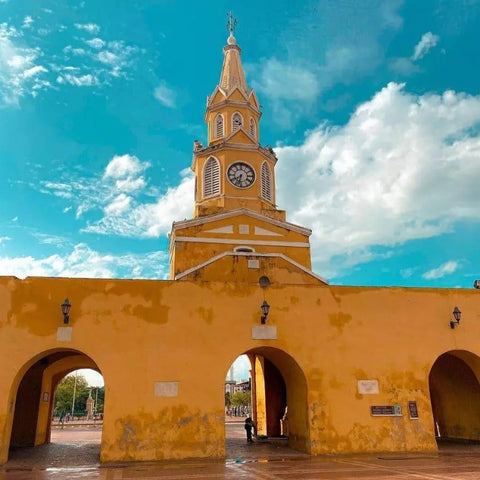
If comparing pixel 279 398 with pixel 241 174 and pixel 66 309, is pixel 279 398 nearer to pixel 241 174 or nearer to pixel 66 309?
pixel 66 309

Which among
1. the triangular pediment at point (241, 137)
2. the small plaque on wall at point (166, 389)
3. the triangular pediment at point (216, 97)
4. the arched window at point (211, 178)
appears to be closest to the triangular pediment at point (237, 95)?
the triangular pediment at point (216, 97)

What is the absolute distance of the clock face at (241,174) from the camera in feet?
87.9

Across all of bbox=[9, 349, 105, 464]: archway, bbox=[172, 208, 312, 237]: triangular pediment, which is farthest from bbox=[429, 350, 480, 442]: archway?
bbox=[9, 349, 105, 464]: archway

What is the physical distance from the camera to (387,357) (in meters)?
14.3

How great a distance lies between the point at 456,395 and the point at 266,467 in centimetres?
931

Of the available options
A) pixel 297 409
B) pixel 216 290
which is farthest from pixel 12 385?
pixel 297 409

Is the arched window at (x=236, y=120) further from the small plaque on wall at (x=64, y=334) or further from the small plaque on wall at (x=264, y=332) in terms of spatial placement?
the small plaque on wall at (x=64, y=334)

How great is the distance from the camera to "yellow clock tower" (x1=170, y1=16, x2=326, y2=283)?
20906 millimetres

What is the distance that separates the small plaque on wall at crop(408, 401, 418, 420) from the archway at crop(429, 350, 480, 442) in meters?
2.41

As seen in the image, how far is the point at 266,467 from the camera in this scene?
1102 centimetres

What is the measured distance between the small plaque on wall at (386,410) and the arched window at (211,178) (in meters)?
15.9

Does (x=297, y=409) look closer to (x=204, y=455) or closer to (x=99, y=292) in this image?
(x=204, y=455)

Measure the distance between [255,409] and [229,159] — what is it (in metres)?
14.0

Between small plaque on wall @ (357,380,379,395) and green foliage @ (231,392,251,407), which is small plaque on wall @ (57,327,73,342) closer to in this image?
small plaque on wall @ (357,380,379,395)
